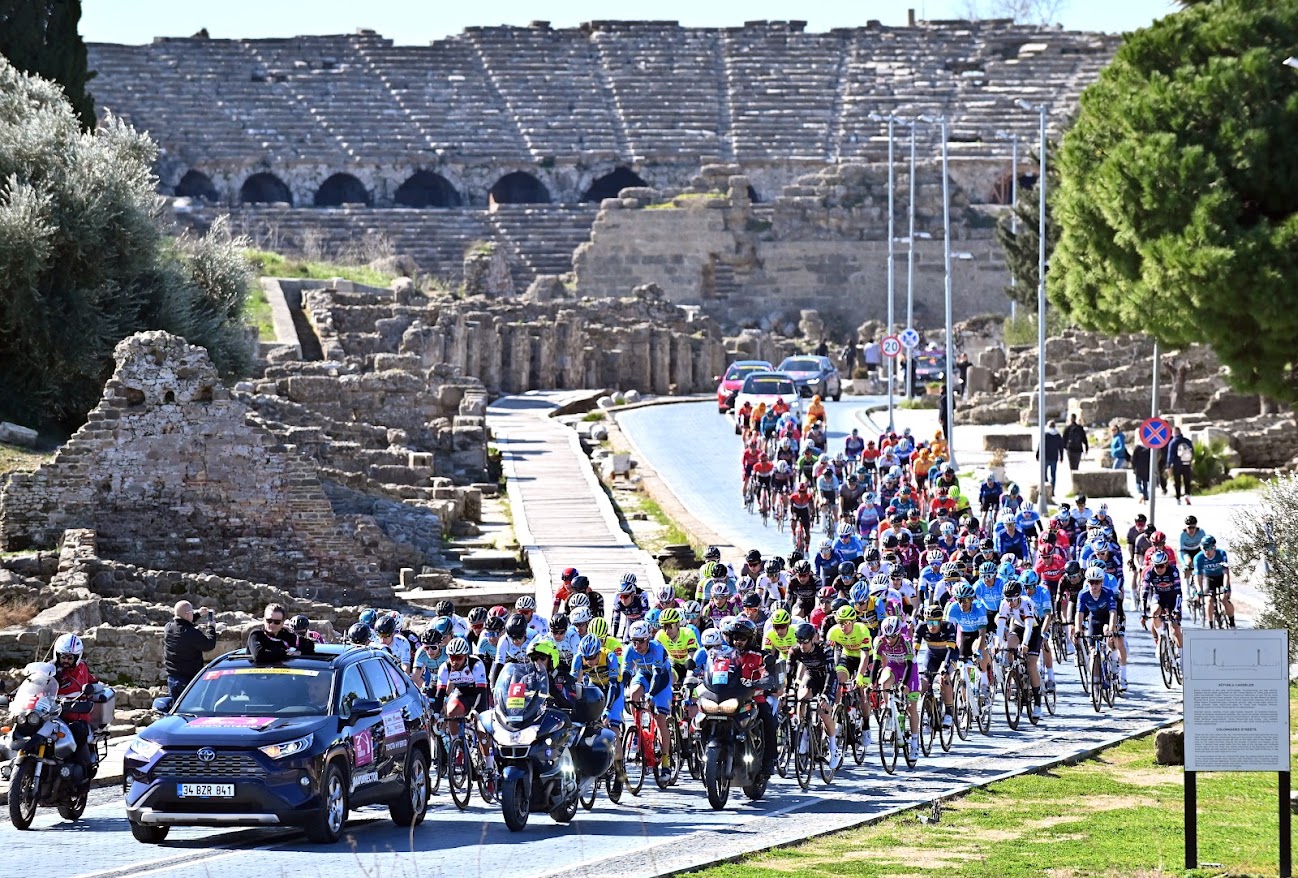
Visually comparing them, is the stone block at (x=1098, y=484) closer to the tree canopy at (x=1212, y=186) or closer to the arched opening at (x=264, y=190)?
the tree canopy at (x=1212, y=186)

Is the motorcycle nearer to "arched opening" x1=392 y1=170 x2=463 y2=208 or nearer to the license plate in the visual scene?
the license plate

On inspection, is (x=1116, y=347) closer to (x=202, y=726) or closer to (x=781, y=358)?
(x=781, y=358)

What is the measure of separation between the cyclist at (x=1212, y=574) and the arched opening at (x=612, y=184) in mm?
63306

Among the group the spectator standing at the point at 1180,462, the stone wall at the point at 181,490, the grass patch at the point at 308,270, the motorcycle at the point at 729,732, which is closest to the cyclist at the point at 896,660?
the motorcycle at the point at 729,732

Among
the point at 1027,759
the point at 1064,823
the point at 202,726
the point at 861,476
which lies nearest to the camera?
the point at 202,726

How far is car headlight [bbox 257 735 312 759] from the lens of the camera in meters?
16.4

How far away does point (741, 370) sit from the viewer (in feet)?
197

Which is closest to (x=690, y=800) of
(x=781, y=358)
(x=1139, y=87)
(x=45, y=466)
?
(x=45, y=466)

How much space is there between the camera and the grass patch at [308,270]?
227ft

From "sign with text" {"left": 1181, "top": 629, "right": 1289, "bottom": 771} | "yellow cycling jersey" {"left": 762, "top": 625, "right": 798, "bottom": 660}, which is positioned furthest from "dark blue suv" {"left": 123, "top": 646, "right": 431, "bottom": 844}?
"sign with text" {"left": 1181, "top": 629, "right": 1289, "bottom": 771}

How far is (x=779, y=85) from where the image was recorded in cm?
9400

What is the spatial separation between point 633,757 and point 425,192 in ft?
232

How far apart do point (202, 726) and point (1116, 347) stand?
4440cm

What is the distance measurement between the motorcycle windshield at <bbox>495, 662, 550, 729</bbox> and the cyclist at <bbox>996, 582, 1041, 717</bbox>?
6.59m
